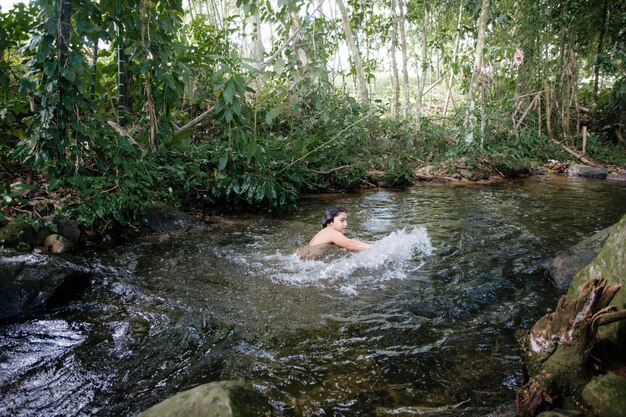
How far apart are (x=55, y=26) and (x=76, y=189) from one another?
2.37 meters

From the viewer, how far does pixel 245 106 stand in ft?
20.5

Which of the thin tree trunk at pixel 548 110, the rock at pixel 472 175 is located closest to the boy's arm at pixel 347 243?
the rock at pixel 472 175

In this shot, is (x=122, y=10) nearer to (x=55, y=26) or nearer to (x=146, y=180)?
(x=55, y=26)

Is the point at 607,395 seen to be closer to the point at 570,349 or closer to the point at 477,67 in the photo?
the point at 570,349

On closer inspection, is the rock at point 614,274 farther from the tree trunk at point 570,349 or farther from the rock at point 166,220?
the rock at point 166,220

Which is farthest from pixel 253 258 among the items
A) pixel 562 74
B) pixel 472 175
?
pixel 562 74

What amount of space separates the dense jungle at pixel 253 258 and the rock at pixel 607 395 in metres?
0.01

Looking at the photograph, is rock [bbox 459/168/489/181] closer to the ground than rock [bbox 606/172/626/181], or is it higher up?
higher up

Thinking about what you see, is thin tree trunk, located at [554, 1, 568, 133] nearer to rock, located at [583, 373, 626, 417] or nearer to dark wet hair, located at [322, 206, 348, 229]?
dark wet hair, located at [322, 206, 348, 229]

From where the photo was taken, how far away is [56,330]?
142 inches

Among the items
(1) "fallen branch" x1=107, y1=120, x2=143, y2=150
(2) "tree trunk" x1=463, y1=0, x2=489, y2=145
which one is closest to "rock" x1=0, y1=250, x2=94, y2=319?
(1) "fallen branch" x1=107, y1=120, x2=143, y2=150

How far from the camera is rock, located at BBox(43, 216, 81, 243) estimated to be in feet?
18.6

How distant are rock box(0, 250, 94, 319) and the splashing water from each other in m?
2.02

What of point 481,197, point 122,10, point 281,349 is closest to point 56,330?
point 281,349
